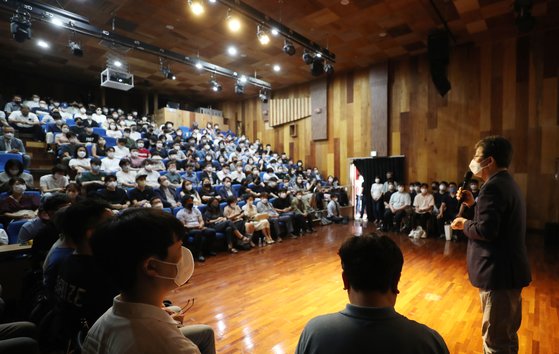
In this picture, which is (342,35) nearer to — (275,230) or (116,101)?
(275,230)

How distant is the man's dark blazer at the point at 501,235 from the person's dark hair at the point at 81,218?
192 cm

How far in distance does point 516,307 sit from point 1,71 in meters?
13.0

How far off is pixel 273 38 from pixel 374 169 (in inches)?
174

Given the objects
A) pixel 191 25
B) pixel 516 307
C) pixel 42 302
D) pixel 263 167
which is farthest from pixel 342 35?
pixel 42 302

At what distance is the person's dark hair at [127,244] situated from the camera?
775mm

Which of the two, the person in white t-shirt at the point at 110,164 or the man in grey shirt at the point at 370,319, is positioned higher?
the person in white t-shirt at the point at 110,164

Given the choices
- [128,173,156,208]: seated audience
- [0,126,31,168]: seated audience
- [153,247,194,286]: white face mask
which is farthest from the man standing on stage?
[0,126,31,168]: seated audience

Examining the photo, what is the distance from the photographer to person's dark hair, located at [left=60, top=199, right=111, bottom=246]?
1.34 m

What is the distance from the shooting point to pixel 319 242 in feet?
18.2

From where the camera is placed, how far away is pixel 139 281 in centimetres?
79

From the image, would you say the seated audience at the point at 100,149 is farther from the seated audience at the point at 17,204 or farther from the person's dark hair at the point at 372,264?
the person's dark hair at the point at 372,264

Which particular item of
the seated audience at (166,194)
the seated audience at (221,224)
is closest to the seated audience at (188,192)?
the seated audience at (166,194)

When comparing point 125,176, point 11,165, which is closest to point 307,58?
point 125,176

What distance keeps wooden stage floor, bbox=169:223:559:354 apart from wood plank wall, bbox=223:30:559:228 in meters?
2.42
